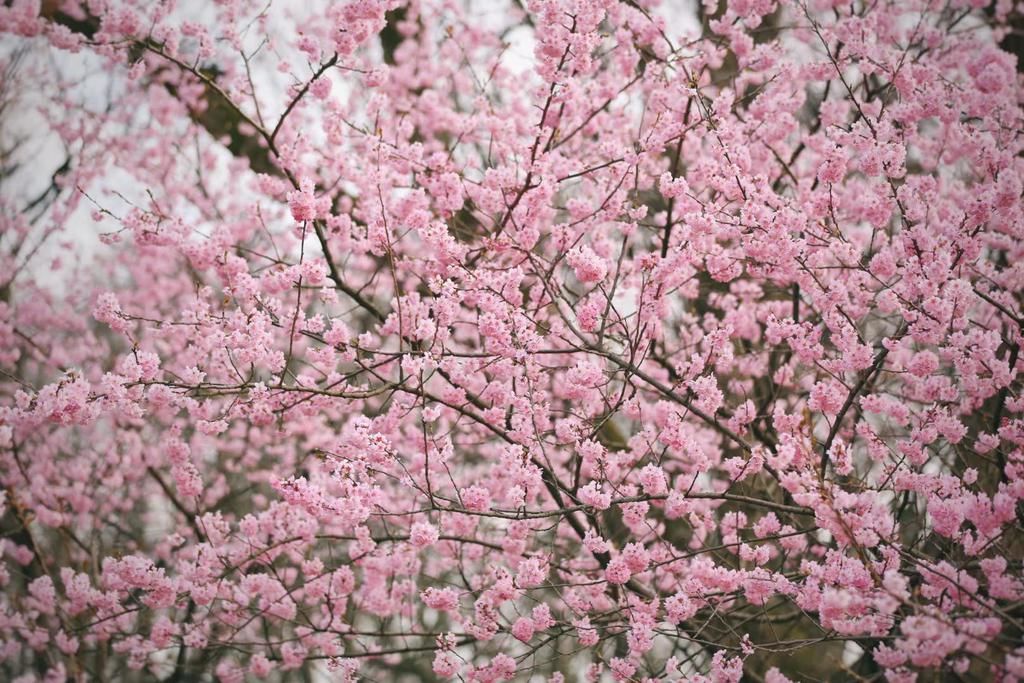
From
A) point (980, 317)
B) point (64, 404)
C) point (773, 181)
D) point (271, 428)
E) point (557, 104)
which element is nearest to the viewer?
point (64, 404)

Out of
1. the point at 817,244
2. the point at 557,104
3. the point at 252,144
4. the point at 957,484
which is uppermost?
the point at 252,144

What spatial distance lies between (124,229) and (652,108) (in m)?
2.99

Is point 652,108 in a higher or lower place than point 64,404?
higher

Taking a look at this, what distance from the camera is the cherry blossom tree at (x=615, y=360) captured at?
118 inches

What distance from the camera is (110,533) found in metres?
9.02

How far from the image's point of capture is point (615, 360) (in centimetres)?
321

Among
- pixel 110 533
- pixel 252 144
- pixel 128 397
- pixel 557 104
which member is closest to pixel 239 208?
pixel 252 144

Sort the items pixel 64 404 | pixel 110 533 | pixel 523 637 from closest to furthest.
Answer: pixel 64 404 < pixel 523 637 < pixel 110 533

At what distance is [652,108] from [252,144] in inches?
127

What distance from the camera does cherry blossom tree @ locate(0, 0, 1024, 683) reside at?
300 cm

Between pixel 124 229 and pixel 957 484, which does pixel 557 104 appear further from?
pixel 957 484

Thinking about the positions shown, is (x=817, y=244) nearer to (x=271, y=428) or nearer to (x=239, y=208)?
(x=271, y=428)

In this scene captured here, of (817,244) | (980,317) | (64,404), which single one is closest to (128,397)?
(64,404)

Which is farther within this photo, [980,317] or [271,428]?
[271,428]
